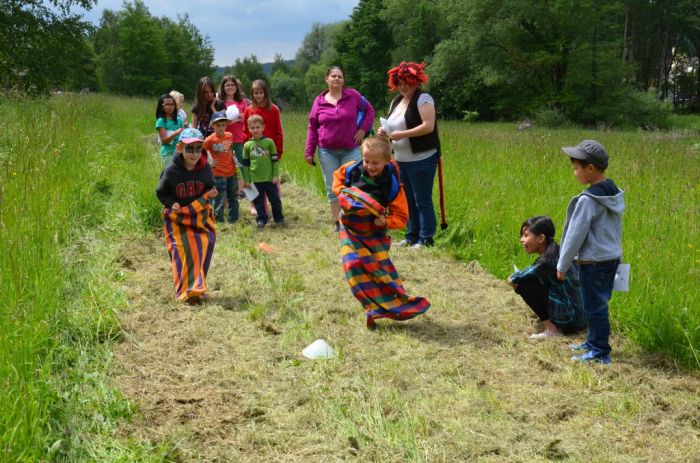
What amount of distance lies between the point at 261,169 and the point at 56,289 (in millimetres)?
4584

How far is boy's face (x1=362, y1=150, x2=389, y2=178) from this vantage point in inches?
185

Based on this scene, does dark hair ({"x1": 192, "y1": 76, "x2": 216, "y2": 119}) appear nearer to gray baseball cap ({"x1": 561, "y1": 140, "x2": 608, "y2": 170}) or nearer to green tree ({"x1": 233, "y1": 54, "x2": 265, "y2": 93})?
gray baseball cap ({"x1": 561, "y1": 140, "x2": 608, "y2": 170})

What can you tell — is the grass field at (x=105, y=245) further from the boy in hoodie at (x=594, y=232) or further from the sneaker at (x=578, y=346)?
the boy in hoodie at (x=594, y=232)

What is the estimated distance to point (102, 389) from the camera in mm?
3529

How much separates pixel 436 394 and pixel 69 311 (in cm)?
277

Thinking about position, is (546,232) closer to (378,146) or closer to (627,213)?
(378,146)

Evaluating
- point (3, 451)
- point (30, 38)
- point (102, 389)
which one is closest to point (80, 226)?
point (102, 389)

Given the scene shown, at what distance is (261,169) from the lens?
8.56 metres

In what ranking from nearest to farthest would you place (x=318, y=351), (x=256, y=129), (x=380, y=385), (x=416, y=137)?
(x=380, y=385)
(x=318, y=351)
(x=416, y=137)
(x=256, y=129)

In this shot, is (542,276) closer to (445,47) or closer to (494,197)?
(494,197)

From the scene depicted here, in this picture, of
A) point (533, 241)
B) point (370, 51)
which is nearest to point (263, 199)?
point (533, 241)

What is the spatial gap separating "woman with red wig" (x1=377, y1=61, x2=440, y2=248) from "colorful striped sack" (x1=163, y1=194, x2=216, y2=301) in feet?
7.63

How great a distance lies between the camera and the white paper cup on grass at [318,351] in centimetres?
430

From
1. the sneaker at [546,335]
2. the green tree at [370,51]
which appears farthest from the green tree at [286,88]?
the sneaker at [546,335]
